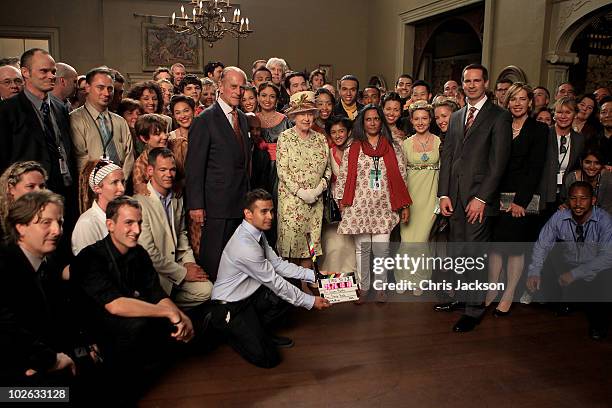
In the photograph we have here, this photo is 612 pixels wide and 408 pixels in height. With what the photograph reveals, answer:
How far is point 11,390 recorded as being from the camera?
191cm

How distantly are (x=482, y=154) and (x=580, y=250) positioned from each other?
107 centimetres

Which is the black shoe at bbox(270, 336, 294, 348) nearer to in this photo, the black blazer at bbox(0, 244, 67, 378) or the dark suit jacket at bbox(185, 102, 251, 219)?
the dark suit jacket at bbox(185, 102, 251, 219)

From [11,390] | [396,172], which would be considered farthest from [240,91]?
[11,390]

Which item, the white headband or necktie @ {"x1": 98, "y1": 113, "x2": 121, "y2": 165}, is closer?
the white headband

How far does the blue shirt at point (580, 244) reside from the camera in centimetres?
360

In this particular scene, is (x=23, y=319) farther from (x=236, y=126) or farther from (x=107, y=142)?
(x=236, y=126)

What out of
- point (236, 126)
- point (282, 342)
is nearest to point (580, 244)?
point (282, 342)

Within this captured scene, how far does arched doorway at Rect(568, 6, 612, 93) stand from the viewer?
22.3 feet

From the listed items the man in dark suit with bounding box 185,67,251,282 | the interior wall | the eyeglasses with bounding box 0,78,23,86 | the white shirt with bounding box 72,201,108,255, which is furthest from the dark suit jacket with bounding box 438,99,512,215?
the interior wall

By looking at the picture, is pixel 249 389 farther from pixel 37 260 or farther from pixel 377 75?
pixel 377 75

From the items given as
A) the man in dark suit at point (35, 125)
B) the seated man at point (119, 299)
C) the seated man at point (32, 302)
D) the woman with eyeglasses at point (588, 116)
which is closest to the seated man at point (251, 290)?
the seated man at point (119, 299)

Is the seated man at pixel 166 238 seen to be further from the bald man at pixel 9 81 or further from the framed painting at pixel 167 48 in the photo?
the framed painting at pixel 167 48

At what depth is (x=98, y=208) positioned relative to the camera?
Result: 2.76 metres

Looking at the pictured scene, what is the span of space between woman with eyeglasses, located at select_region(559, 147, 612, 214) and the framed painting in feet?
28.0
